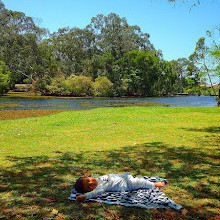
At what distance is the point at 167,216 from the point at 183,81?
118 metres

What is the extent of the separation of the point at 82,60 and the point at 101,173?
81436 millimetres

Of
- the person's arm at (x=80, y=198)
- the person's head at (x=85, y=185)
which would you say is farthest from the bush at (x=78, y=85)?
the person's arm at (x=80, y=198)

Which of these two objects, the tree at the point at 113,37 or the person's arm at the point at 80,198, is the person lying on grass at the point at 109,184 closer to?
the person's arm at the point at 80,198

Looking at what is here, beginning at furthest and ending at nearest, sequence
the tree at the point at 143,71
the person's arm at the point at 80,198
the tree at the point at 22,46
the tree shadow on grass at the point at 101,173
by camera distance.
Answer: the tree at the point at 143,71 < the tree at the point at 22,46 < the person's arm at the point at 80,198 < the tree shadow on grass at the point at 101,173

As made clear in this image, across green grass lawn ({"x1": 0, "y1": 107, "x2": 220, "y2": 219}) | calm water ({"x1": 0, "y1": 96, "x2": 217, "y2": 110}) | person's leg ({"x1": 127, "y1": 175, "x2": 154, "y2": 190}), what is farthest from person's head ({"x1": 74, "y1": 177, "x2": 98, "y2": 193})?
calm water ({"x1": 0, "y1": 96, "x2": 217, "y2": 110})

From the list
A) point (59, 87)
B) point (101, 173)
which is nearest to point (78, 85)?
point (59, 87)

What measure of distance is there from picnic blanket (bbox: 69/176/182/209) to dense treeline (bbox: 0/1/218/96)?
199 feet

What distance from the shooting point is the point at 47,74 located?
72.2 meters

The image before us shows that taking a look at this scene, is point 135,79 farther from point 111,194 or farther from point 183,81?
point 111,194

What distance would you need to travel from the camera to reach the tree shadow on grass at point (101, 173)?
414 centimetres

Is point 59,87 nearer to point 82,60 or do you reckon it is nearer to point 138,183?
point 82,60

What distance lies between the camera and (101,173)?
6105 millimetres

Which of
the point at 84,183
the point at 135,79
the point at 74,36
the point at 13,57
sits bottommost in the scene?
the point at 84,183

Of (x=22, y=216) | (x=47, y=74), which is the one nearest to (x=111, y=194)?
(x=22, y=216)
